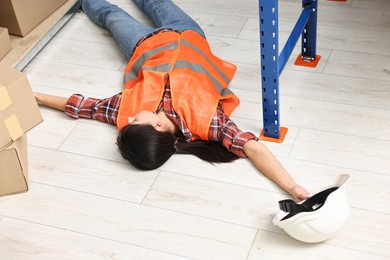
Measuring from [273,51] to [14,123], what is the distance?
2.68 feet

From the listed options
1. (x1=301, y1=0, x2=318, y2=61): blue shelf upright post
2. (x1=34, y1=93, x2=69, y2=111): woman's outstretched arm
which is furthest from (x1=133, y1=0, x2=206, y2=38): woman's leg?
(x1=34, y1=93, x2=69, y2=111): woman's outstretched arm

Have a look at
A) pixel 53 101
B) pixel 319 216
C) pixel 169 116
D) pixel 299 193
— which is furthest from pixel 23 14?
pixel 319 216

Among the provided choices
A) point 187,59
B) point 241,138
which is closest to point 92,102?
point 187,59

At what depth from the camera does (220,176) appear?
203cm

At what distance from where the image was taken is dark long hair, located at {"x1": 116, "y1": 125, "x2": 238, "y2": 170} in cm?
198

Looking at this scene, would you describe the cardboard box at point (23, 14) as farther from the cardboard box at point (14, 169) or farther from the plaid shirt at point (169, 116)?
the cardboard box at point (14, 169)

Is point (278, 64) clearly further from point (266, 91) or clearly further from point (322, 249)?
point (322, 249)

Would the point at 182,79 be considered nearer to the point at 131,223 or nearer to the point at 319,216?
the point at 131,223

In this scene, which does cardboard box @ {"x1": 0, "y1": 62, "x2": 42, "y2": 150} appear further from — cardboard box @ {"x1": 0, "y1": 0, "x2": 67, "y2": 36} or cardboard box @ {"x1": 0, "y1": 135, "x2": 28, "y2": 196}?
cardboard box @ {"x1": 0, "y1": 0, "x2": 67, "y2": 36}

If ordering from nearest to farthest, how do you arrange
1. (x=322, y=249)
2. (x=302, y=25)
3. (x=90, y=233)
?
(x=322, y=249), (x=90, y=233), (x=302, y=25)

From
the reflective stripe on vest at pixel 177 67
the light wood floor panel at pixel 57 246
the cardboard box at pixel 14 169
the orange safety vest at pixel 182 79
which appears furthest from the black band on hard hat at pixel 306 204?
the cardboard box at pixel 14 169

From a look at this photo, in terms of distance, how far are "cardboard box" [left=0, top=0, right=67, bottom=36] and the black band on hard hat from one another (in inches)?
56.3

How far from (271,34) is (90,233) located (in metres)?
0.79

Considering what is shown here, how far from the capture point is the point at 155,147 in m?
2.00
